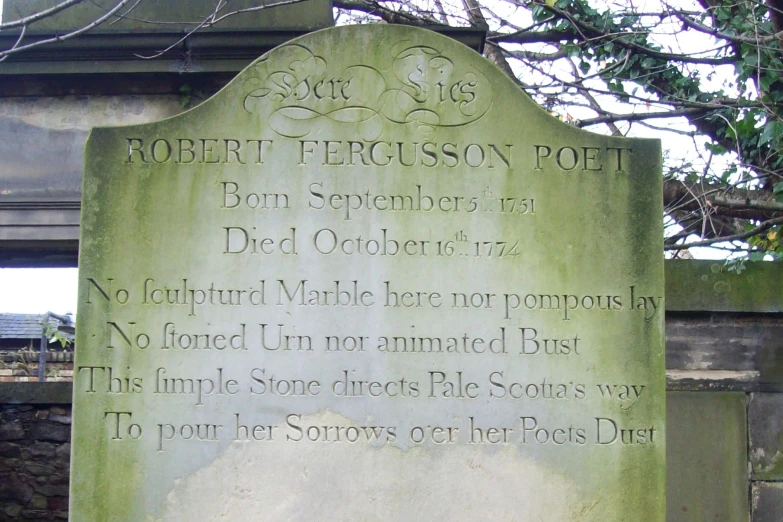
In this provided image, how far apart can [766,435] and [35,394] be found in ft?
19.0

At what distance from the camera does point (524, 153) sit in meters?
4.19

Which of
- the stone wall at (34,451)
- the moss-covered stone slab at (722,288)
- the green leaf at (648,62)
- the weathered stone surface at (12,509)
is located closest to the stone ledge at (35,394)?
the stone wall at (34,451)

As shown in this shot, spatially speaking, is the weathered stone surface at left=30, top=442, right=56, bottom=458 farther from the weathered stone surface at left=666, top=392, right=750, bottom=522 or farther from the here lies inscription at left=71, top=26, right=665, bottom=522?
the weathered stone surface at left=666, top=392, right=750, bottom=522

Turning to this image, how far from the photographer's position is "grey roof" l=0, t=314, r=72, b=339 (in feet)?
60.6

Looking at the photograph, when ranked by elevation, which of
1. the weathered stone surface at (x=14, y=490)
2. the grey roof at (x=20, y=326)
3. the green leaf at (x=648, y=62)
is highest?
the green leaf at (x=648, y=62)

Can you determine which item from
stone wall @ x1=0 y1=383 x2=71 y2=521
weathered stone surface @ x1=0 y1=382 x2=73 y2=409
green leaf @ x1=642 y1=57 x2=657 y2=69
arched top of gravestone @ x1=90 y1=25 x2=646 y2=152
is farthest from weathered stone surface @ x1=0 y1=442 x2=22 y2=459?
green leaf @ x1=642 y1=57 x2=657 y2=69

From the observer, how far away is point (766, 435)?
16.2ft

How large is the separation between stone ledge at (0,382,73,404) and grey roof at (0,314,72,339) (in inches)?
415

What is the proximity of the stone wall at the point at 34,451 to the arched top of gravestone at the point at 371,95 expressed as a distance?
14.3 feet

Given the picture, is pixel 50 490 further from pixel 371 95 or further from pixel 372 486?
pixel 371 95

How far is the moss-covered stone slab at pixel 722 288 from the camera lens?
498cm

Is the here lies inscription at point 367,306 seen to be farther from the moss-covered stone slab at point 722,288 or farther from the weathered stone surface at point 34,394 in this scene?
the weathered stone surface at point 34,394

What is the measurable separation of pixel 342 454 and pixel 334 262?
881 mm

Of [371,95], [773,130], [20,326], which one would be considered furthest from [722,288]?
[20,326]
